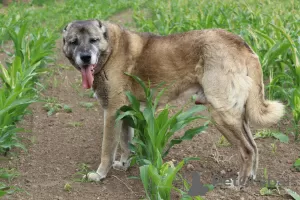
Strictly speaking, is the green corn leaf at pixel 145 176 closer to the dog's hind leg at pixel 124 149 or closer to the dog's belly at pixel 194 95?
the dog's belly at pixel 194 95

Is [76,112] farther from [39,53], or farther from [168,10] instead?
[168,10]

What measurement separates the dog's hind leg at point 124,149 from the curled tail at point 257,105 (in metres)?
1.21

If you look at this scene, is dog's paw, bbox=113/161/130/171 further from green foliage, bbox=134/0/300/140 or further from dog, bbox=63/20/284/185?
green foliage, bbox=134/0/300/140

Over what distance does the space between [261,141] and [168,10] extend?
241 inches

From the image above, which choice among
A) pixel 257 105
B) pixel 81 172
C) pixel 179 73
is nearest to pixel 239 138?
pixel 257 105

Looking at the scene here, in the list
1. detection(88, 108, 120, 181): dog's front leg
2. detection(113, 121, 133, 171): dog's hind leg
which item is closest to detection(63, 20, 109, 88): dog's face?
detection(88, 108, 120, 181): dog's front leg

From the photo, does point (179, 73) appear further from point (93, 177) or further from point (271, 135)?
point (271, 135)

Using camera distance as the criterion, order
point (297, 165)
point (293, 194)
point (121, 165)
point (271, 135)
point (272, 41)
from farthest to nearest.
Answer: point (272, 41), point (271, 135), point (121, 165), point (297, 165), point (293, 194)

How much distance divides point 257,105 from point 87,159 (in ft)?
5.79

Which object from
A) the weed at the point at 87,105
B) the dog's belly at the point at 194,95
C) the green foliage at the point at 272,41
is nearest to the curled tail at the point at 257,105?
the dog's belly at the point at 194,95

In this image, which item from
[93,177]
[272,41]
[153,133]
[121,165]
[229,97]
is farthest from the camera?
[272,41]

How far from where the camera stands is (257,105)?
4.19 m

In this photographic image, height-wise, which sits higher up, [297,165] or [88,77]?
[88,77]

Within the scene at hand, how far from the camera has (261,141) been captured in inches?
201
